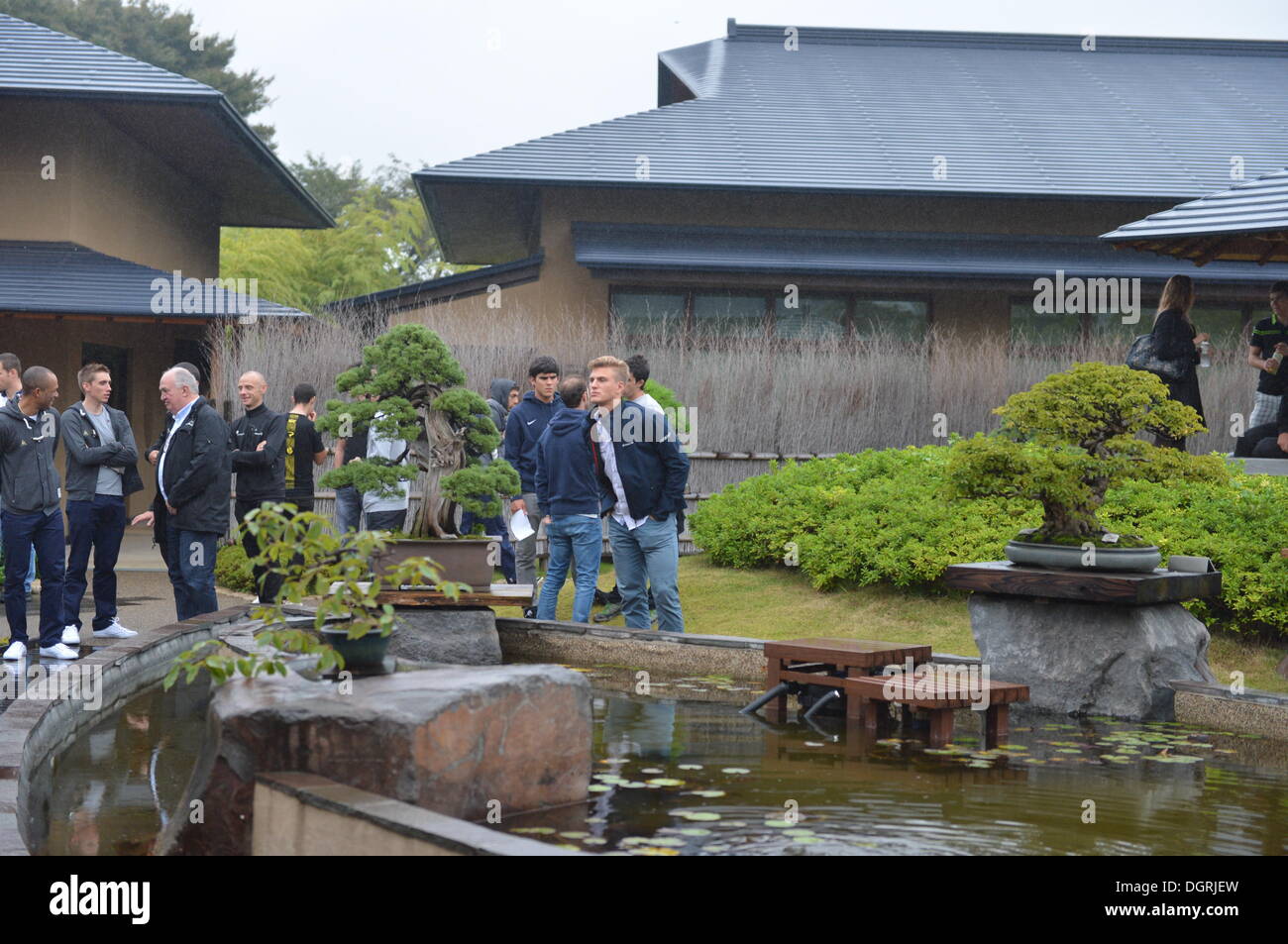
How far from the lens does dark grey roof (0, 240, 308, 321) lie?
55.0ft

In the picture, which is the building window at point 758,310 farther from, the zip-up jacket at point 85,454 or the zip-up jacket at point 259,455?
the zip-up jacket at point 85,454

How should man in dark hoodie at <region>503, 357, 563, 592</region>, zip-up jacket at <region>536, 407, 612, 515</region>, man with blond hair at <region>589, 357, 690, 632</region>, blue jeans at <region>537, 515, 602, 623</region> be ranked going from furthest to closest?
man in dark hoodie at <region>503, 357, 563, 592</region>, blue jeans at <region>537, 515, 602, 623</region>, zip-up jacket at <region>536, 407, 612, 515</region>, man with blond hair at <region>589, 357, 690, 632</region>

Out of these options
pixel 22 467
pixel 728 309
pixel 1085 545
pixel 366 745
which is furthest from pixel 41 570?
pixel 728 309

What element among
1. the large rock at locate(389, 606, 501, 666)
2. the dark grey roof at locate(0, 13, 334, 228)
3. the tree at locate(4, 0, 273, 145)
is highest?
the tree at locate(4, 0, 273, 145)

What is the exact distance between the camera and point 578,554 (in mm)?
9852

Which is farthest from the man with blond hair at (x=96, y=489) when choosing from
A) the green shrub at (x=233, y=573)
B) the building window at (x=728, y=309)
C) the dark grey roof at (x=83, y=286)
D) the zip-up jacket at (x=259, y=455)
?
the building window at (x=728, y=309)

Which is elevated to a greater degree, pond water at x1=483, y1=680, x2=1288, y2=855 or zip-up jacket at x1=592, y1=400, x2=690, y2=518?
zip-up jacket at x1=592, y1=400, x2=690, y2=518

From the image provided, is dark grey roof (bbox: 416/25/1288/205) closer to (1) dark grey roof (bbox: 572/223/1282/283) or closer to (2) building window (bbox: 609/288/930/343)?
(1) dark grey roof (bbox: 572/223/1282/283)

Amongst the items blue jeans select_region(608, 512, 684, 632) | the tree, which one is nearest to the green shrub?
blue jeans select_region(608, 512, 684, 632)

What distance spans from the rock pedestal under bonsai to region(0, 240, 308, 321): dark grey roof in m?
11.8

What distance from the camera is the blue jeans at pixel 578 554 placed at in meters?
9.79

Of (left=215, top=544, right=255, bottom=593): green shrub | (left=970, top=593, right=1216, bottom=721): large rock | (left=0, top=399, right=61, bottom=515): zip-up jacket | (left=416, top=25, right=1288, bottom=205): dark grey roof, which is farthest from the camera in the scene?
(left=416, top=25, right=1288, bottom=205): dark grey roof
